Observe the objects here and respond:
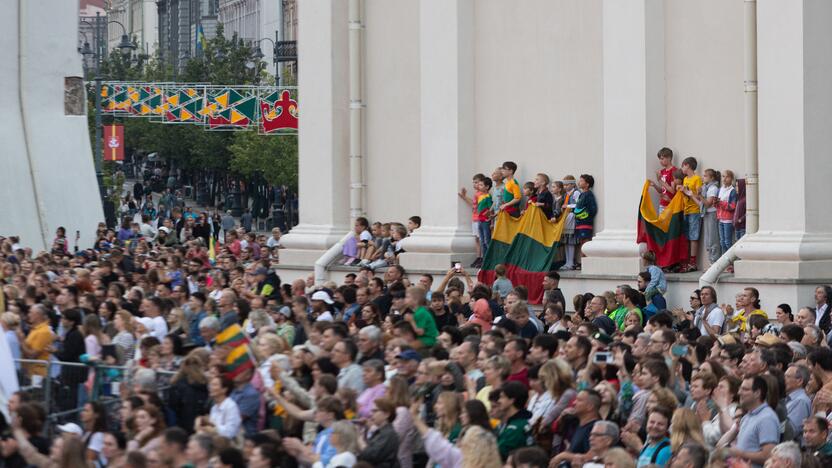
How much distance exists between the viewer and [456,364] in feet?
46.1

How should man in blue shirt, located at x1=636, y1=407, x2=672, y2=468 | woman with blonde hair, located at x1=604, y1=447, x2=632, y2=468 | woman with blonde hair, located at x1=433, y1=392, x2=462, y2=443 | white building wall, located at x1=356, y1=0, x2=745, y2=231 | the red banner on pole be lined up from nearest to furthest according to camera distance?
1. woman with blonde hair, located at x1=604, y1=447, x2=632, y2=468
2. man in blue shirt, located at x1=636, y1=407, x2=672, y2=468
3. woman with blonde hair, located at x1=433, y1=392, x2=462, y2=443
4. white building wall, located at x1=356, y1=0, x2=745, y2=231
5. the red banner on pole

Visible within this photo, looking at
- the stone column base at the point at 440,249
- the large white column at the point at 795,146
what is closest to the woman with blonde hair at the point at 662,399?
the large white column at the point at 795,146

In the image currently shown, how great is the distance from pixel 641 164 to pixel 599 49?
2207 mm

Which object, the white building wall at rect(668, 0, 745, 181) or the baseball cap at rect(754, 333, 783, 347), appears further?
the white building wall at rect(668, 0, 745, 181)

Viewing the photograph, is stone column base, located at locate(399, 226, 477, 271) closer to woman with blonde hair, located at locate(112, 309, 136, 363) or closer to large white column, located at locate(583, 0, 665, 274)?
large white column, located at locate(583, 0, 665, 274)

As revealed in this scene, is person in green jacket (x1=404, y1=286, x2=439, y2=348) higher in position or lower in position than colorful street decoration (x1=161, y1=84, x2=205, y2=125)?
lower

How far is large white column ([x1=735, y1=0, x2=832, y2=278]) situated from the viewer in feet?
71.5

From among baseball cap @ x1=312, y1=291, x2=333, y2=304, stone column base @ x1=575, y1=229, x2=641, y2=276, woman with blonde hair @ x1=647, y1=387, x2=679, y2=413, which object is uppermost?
stone column base @ x1=575, y1=229, x2=641, y2=276

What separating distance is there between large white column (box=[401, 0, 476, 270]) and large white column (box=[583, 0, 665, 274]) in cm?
316

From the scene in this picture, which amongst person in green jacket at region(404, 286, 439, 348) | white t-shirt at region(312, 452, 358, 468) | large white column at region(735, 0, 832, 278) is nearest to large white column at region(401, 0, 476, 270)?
large white column at region(735, 0, 832, 278)

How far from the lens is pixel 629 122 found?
952 inches

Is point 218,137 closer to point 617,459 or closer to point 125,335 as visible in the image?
point 125,335

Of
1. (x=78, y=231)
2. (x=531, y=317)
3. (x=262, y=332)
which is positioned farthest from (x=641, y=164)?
(x=78, y=231)

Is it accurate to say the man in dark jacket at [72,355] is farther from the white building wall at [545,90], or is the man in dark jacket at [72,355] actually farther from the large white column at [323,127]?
the large white column at [323,127]
